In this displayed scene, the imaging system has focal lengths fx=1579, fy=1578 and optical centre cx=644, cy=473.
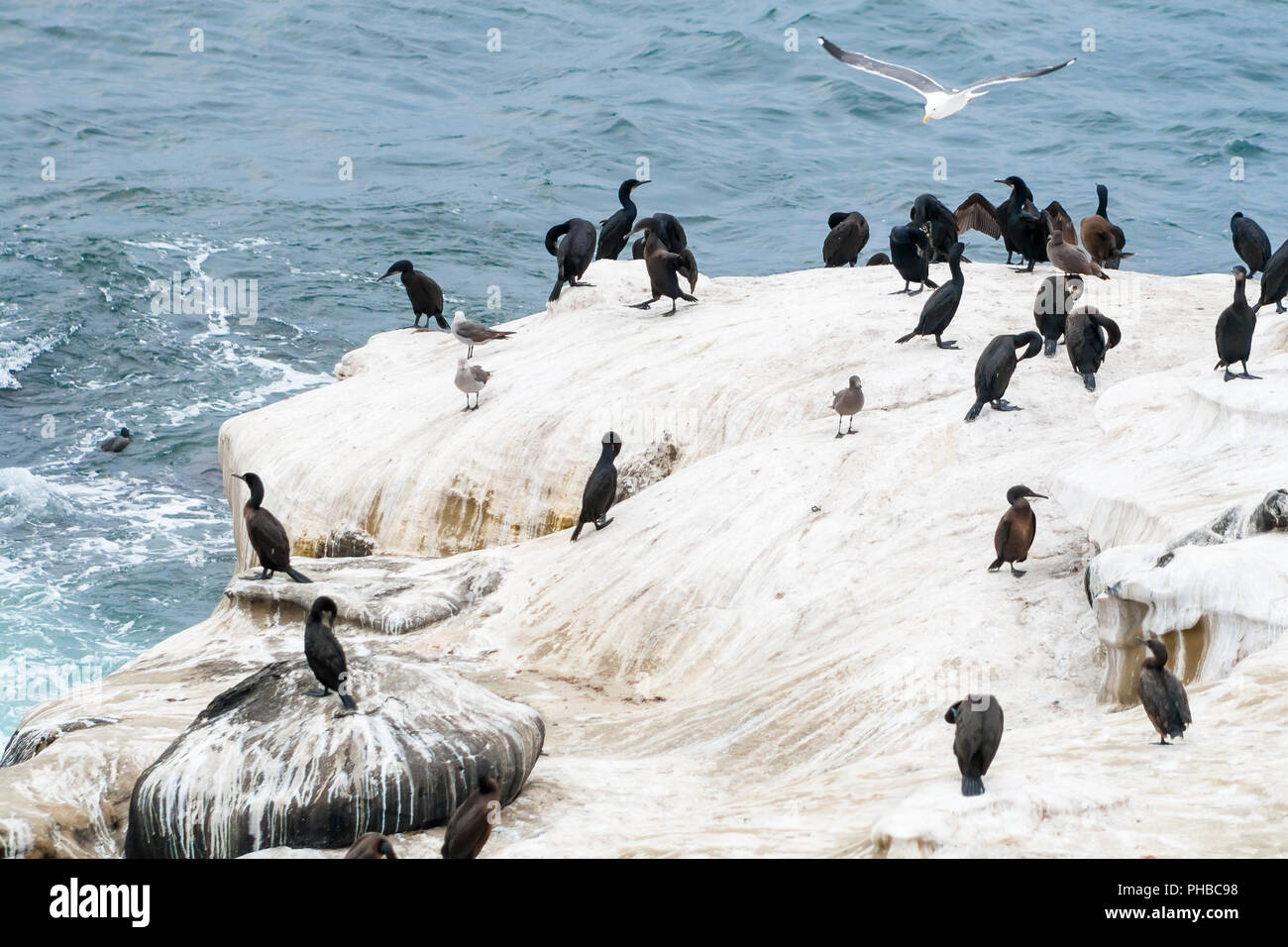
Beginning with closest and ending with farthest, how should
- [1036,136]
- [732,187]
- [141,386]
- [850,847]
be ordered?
1. [850,847]
2. [141,386]
3. [732,187]
4. [1036,136]

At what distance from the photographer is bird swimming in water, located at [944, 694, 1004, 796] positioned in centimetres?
608

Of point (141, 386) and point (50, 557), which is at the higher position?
point (141, 386)

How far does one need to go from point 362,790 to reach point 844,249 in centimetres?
1187

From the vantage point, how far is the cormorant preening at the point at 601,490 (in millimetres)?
11445

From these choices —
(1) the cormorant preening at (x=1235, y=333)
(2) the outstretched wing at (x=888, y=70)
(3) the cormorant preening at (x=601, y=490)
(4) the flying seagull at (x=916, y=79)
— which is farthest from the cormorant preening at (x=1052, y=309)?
(3) the cormorant preening at (x=601, y=490)

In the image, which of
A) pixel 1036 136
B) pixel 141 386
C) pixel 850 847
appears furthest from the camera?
pixel 1036 136

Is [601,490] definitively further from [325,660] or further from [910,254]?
[910,254]

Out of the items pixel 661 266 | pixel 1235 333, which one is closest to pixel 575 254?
pixel 661 266

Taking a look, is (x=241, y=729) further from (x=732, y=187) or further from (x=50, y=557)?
(x=732, y=187)

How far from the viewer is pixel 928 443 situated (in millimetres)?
11055

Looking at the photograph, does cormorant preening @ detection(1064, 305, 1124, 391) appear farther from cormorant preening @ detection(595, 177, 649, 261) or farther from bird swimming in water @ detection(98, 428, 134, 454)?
bird swimming in water @ detection(98, 428, 134, 454)

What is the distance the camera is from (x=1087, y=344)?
12008 mm

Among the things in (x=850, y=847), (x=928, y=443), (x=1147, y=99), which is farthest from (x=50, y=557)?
(x=1147, y=99)

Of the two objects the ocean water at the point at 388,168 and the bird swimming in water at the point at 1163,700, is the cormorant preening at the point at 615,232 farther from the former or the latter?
the bird swimming in water at the point at 1163,700
